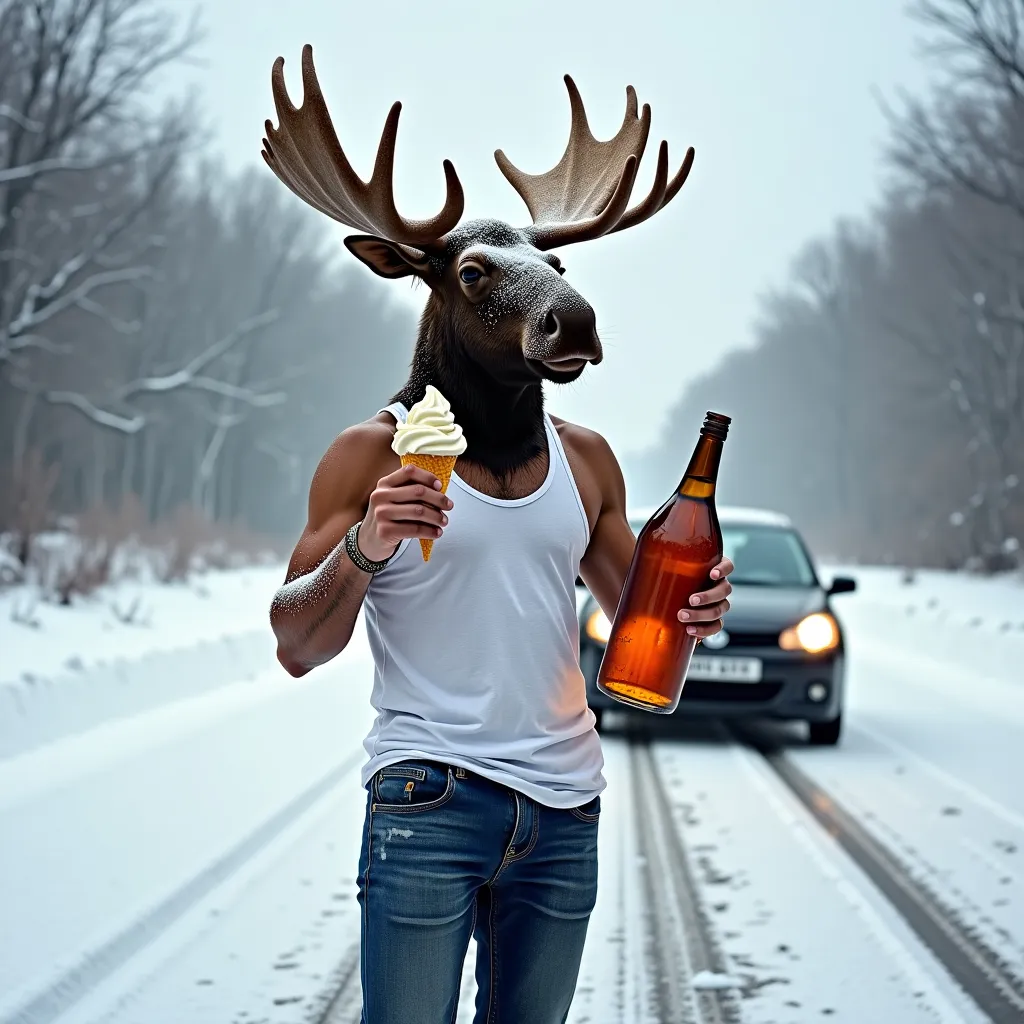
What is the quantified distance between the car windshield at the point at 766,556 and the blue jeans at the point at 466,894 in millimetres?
8478

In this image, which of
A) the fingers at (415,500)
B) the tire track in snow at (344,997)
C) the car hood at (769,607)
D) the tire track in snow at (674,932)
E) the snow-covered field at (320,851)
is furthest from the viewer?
the car hood at (769,607)

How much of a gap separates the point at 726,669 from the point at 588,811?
750 centimetres

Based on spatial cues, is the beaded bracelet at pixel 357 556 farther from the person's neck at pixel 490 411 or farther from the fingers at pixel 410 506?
the person's neck at pixel 490 411

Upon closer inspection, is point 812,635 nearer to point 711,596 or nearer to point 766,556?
point 766,556

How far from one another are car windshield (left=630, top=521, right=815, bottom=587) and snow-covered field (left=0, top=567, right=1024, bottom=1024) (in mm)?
1217

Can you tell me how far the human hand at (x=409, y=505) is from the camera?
2.25 m

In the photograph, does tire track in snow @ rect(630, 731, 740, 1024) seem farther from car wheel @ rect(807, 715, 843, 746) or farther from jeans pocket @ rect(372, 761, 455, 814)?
car wheel @ rect(807, 715, 843, 746)

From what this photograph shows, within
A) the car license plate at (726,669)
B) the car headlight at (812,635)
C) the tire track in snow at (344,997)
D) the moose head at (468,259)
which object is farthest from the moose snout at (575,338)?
the car headlight at (812,635)

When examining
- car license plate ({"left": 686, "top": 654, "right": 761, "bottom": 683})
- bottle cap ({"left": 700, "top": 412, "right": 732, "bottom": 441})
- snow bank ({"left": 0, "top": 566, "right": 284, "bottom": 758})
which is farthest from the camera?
car license plate ({"left": 686, "top": 654, "right": 761, "bottom": 683})

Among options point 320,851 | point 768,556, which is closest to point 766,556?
point 768,556

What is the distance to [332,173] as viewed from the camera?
284cm

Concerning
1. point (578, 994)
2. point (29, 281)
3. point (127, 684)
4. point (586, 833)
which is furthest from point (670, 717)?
point (29, 281)

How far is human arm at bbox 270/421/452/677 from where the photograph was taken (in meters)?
2.46

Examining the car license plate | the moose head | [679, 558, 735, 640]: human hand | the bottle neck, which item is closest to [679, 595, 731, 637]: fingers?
[679, 558, 735, 640]: human hand
